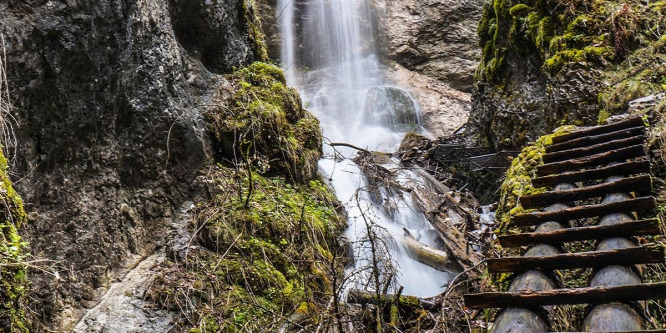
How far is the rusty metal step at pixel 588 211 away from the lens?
2754mm

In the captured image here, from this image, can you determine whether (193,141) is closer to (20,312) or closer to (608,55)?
(20,312)

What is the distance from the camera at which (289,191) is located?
6.38 metres

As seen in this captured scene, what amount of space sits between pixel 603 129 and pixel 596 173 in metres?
0.83

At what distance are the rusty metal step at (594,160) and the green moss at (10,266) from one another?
3.73 m

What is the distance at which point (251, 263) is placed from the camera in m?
4.91

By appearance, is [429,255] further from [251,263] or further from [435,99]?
[435,99]

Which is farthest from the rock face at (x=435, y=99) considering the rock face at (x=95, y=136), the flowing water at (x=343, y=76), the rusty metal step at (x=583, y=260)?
the rusty metal step at (x=583, y=260)

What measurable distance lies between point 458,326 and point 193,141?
3.80m

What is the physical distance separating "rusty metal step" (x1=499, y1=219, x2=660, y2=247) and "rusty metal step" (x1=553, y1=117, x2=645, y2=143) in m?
1.59

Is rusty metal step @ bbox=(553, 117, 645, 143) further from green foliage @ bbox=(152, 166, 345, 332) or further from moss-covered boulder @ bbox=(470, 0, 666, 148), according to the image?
green foliage @ bbox=(152, 166, 345, 332)

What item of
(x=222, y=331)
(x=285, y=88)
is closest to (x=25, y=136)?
(x=222, y=331)

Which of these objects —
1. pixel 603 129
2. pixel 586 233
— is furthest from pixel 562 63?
pixel 586 233

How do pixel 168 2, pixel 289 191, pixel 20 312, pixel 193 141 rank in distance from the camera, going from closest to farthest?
pixel 20 312 < pixel 193 141 < pixel 289 191 < pixel 168 2

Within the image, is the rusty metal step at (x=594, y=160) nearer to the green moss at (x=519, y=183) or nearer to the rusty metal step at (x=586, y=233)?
the green moss at (x=519, y=183)
